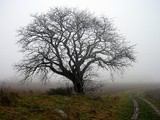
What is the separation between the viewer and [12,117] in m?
14.2

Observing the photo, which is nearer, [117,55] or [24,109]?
[24,109]

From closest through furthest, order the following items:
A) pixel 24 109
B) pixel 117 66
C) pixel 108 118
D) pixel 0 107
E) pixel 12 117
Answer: pixel 12 117, pixel 0 107, pixel 24 109, pixel 108 118, pixel 117 66

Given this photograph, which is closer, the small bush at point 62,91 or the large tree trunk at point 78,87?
the small bush at point 62,91

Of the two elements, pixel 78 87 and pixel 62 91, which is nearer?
pixel 62 91

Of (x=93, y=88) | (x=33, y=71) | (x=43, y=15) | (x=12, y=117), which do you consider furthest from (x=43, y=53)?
(x=12, y=117)

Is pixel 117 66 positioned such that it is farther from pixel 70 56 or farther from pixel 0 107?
pixel 0 107

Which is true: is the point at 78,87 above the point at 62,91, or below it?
above

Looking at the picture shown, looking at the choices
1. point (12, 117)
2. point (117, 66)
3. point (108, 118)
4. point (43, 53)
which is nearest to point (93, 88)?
point (117, 66)

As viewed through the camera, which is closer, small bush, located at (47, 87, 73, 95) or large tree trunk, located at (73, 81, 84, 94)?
small bush, located at (47, 87, 73, 95)

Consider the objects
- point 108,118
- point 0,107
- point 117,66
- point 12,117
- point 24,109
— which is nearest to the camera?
point 12,117

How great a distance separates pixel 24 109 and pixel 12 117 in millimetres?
2296

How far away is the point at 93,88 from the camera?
115ft

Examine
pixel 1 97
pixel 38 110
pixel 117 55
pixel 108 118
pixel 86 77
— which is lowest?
pixel 108 118

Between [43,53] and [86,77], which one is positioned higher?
[43,53]
